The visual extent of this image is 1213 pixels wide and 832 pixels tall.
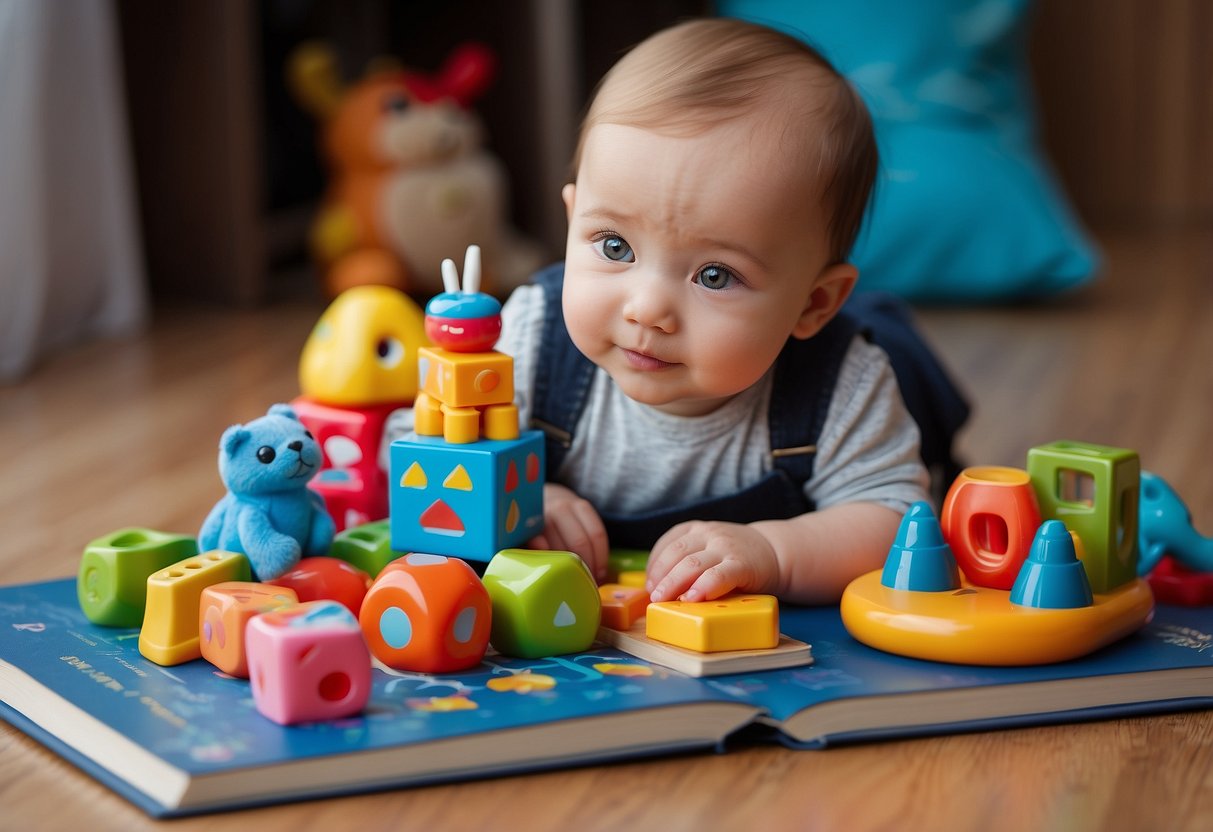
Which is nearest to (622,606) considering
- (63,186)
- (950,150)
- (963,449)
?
(963,449)

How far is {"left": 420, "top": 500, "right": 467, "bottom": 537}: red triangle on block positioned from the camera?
3.00ft

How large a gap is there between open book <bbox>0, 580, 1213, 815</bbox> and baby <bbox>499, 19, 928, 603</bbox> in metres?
0.11

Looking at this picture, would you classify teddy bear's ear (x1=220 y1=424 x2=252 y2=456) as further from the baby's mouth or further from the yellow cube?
the baby's mouth

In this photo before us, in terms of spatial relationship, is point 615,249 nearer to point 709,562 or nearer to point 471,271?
point 471,271

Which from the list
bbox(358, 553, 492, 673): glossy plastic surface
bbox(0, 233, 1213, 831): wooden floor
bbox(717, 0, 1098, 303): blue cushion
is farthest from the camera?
bbox(717, 0, 1098, 303): blue cushion

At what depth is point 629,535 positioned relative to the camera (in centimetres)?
106

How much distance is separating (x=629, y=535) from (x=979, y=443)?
0.55 metres

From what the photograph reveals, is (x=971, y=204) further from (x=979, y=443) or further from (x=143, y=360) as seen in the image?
(x=143, y=360)

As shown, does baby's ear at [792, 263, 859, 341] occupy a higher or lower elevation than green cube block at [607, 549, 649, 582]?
higher

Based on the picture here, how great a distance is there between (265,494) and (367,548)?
8 centimetres

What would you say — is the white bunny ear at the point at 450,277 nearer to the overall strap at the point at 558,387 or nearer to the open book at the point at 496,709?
the overall strap at the point at 558,387

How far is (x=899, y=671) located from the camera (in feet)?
2.75

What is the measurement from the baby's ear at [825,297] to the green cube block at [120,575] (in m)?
0.42

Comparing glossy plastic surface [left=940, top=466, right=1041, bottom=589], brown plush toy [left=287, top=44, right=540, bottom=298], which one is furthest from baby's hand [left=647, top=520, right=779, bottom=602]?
brown plush toy [left=287, top=44, right=540, bottom=298]
